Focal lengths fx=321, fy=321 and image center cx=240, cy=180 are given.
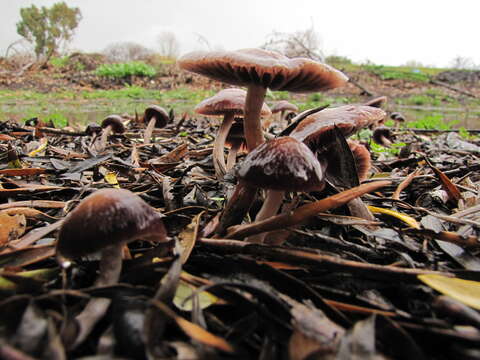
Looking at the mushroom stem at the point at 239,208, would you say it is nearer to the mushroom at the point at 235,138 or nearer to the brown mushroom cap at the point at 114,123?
the mushroom at the point at 235,138

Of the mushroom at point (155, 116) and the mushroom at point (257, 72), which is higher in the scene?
the mushroom at point (257, 72)

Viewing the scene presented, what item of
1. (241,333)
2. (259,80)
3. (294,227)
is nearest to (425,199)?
(294,227)

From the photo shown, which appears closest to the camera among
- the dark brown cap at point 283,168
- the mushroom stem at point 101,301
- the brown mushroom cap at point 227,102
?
the mushroom stem at point 101,301

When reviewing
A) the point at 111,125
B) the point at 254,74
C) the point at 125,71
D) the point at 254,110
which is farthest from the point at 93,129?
the point at 125,71

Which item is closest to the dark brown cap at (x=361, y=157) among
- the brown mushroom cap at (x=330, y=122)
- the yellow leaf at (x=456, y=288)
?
the brown mushroom cap at (x=330, y=122)

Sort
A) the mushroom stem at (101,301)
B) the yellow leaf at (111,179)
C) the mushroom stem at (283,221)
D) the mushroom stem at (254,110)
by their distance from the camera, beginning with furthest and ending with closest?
the yellow leaf at (111,179) < the mushroom stem at (254,110) < the mushroom stem at (283,221) < the mushroom stem at (101,301)

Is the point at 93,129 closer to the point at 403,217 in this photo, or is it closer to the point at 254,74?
the point at 254,74
